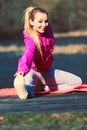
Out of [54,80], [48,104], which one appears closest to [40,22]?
[54,80]

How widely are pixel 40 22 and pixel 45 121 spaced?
1.28m

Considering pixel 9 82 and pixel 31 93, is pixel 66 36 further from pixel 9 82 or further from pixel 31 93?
pixel 31 93

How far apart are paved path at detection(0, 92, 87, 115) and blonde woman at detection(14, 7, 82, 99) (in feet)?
0.52

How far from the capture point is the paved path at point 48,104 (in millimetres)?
3590

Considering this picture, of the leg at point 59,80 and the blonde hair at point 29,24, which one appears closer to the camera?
the blonde hair at point 29,24

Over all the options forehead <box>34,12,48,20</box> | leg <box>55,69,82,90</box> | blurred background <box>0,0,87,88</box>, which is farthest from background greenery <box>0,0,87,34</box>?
forehead <box>34,12,48,20</box>

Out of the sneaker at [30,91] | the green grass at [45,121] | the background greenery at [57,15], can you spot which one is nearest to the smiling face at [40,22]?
the sneaker at [30,91]

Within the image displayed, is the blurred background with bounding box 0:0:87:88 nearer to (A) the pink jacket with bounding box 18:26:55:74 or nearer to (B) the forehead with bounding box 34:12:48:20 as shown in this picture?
(A) the pink jacket with bounding box 18:26:55:74

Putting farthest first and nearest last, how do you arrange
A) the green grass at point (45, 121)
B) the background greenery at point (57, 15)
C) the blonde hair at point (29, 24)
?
the background greenery at point (57, 15)
the blonde hair at point (29, 24)
the green grass at point (45, 121)

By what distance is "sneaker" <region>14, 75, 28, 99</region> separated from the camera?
3.95 meters

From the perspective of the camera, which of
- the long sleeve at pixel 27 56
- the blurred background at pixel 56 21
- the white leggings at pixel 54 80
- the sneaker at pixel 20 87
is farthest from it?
the blurred background at pixel 56 21

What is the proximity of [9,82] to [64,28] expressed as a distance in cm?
626

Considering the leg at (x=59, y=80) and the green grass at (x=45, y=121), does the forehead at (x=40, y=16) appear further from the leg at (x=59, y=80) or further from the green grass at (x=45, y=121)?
the green grass at (x=45, y=121)

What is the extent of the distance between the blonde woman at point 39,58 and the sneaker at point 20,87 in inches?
3.3
